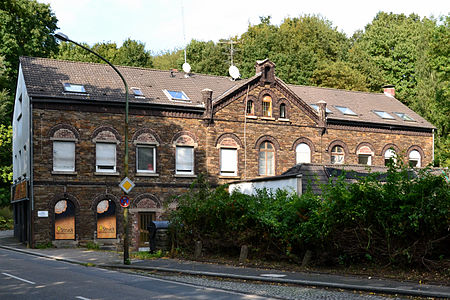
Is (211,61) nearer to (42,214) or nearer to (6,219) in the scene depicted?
(6,219)

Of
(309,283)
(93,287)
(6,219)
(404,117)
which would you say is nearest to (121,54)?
(6,219)

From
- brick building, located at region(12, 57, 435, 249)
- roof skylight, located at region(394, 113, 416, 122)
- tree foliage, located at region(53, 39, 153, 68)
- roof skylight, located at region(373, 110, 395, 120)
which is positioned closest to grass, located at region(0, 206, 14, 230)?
brick building, located at region(12, 57, 435, 249)

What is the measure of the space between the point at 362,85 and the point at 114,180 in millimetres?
33145

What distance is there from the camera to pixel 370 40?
67.2 meters

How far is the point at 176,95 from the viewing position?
37906mm

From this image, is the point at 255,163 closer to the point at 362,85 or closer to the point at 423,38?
the point at 362,85

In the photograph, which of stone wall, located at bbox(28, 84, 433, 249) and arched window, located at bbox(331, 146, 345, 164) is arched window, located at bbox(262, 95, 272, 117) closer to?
stone wall, located at bbox(28, 84, 433, 249)

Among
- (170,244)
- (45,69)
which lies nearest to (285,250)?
(170,244)

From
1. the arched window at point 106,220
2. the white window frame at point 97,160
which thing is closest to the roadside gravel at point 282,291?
the arched window at point 106,220

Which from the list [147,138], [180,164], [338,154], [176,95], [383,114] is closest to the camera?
[147,138]

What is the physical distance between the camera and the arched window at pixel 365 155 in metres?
42.8

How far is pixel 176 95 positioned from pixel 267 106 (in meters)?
6.21

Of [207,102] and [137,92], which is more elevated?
[137,92]

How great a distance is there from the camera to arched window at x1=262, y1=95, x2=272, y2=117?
130 ft
